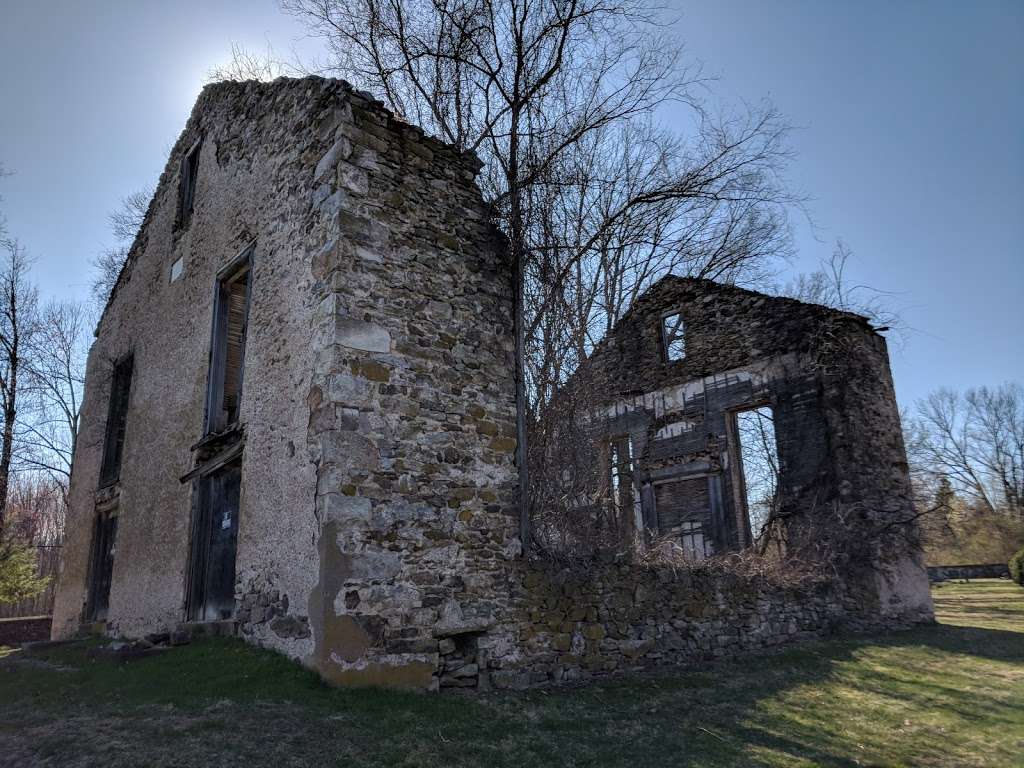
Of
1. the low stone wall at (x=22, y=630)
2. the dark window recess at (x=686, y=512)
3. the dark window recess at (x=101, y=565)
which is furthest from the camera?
the low stone wall at (x=22, y=630)

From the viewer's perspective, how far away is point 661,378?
14.4m

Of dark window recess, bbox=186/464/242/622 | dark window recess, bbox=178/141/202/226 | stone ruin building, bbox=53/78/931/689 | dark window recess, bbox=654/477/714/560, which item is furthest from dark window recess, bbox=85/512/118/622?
dark window recess, bbox=654/477/714/560

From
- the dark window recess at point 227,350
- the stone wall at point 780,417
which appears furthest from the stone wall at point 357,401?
the stone wall at point 780,417

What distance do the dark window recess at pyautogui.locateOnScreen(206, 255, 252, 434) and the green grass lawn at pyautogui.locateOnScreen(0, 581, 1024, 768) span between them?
2831mm

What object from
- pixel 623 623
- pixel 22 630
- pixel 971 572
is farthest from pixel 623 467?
pixel 971 572

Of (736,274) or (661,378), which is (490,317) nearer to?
(661,378)

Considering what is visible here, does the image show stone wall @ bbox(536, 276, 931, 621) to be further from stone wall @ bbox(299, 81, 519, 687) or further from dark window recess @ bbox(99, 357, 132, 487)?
dark window recess @ bbox(99, 357, 132, 487)

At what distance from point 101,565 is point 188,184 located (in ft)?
20.3

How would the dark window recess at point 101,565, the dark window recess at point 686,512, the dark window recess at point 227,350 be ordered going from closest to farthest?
the dark window recess at point 227,350, the dark window recess at point 101,565, the dark window recess at point 686,512

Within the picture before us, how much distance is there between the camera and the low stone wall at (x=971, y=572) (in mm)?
26330

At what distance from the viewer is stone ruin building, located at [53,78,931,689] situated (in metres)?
5.69

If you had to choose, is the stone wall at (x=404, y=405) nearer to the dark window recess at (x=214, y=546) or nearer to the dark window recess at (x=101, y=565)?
the dark window recess at (x=214, y=546)

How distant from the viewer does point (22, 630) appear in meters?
16.1

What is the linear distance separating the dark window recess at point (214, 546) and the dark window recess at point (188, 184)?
14.9 feet
